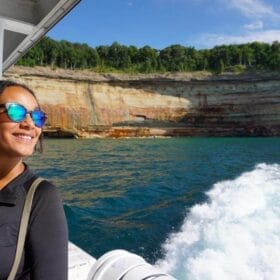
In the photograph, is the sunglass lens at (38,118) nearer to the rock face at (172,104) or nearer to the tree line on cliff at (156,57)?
the rock face at (172,104)

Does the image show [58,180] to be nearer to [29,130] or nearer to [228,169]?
[228,169]

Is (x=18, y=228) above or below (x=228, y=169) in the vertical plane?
above

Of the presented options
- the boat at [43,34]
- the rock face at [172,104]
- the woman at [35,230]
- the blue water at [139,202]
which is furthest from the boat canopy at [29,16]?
the rock face at [172,104]

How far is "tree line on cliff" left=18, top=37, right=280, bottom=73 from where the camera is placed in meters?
62.6

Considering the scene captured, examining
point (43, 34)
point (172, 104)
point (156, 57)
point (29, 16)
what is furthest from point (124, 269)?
point (156, 57)

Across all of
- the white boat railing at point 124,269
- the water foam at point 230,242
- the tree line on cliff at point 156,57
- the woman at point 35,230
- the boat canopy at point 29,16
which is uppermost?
the tree line on cliff at point 156,57

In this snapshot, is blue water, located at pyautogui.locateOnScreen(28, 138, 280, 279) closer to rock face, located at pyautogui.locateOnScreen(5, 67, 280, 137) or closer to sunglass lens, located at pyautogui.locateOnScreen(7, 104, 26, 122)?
sunglass lens, located at pyautogui.locateOnScreen(7, 104, 26, 122)

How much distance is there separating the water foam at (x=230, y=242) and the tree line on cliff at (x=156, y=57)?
5659cm

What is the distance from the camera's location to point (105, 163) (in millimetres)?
18844

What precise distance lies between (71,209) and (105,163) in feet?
34.5

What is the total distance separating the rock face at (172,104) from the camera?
47156 millimetres

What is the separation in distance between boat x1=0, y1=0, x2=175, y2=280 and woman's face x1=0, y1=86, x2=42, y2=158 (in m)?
0.90

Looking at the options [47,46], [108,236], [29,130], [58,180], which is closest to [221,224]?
[108,236]

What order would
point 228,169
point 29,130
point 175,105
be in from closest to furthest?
point 29,130 < point 228,169 < point 175,105
